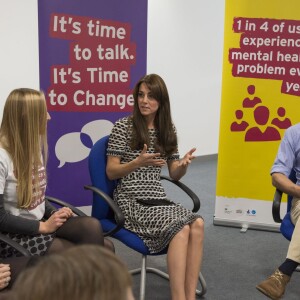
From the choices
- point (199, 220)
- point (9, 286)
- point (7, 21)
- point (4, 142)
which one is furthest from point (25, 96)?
point (7, 21)

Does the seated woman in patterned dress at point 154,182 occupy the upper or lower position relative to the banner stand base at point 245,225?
upper

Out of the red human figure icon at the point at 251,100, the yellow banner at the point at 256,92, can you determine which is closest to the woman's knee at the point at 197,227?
the yellow banner at the point at 256,92

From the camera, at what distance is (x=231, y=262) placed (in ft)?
11.3

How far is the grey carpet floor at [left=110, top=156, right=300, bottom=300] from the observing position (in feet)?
9.89

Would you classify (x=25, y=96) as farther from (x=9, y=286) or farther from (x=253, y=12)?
(x=253, y=12)

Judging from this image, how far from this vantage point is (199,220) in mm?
2695

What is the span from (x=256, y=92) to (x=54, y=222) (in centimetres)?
214

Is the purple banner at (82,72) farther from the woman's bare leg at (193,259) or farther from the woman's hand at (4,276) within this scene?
the woman's hand at (4,276)

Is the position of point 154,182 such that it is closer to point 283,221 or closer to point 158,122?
point 158,122

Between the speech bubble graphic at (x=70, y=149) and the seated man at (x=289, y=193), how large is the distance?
134 centimetres

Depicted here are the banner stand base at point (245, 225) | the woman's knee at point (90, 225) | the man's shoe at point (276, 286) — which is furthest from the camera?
the banner stand base at point (245, 225)

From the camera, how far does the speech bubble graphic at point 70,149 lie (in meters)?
3.43

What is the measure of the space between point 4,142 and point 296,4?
250cm

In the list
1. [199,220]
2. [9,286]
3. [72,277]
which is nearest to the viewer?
[72,277]
